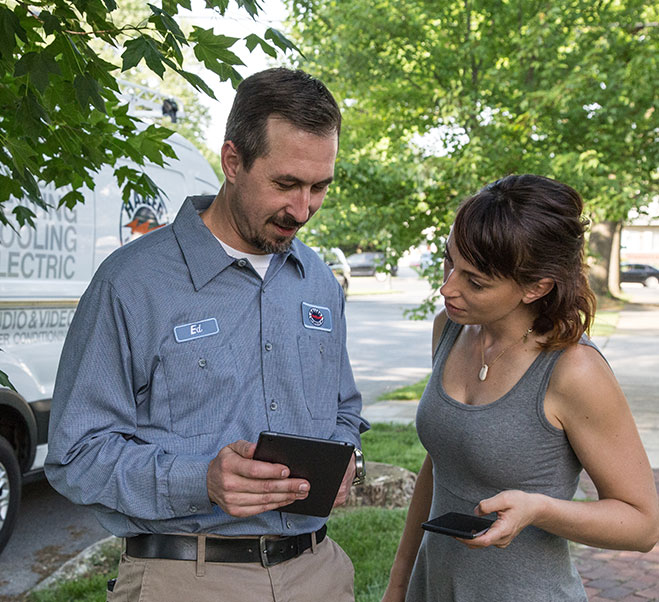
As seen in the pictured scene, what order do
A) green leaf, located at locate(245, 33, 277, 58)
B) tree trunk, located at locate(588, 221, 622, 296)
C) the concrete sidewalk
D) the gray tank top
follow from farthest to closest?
tree trunk, located at locate(588, 221, 622, 296), the concrete sidewalk, green leaf, located at locate(245, 33, 277, 58), the gray tank top

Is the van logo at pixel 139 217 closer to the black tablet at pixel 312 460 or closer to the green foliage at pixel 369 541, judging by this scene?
the green foliage at pixel 369 541

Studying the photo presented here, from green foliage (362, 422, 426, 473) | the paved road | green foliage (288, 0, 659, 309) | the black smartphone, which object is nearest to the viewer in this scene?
the black smartphone

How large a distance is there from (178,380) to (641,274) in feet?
159

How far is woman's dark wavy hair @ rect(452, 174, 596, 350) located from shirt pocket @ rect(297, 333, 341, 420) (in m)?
0.50

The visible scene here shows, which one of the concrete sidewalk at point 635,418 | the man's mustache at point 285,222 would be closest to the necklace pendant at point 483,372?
the man's mustache at point 285,222

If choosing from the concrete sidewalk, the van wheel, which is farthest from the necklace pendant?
the van wheel

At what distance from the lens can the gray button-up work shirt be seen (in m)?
1.99

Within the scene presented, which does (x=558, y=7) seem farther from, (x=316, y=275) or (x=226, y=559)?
(x=226, y=559)

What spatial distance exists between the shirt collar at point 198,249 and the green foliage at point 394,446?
190 inches

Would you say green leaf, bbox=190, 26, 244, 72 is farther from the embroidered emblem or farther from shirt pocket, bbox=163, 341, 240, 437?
shirt pocket, bbox=163, 341, 240, 437

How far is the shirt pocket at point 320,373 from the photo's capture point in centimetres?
232

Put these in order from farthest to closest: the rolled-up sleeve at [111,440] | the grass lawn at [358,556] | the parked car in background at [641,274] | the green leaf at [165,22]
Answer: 1. the parked car in background at [641,274]
2. the grass lawn at [358,556]
3. the green leaf at [165,22]
4. the rolled-up sleeve at [111,440]

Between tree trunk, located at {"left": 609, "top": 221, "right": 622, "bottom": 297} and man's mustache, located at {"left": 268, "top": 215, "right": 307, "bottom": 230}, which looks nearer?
man's mustache, located at {"left": 268, "top": 215, "right": 307, "bottom": 230}

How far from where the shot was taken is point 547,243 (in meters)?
2.09
